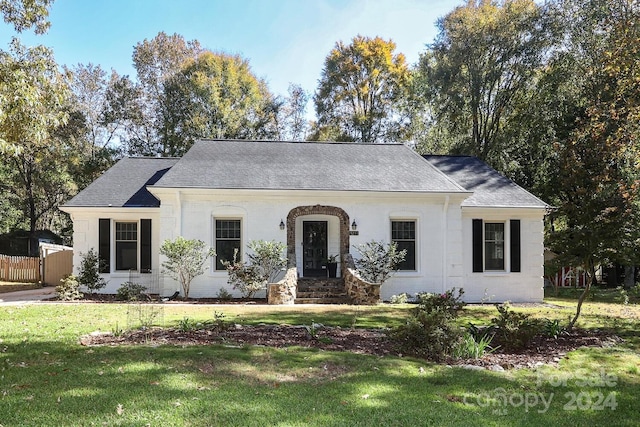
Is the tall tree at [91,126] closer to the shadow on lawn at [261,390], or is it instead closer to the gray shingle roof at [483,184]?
the gray shingle roof at [483,184]

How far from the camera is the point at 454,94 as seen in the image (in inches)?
1126

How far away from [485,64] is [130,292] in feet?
78.4

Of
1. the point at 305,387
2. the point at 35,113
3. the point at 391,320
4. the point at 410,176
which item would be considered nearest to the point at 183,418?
the point at 305,387

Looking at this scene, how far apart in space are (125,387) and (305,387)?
2.00 m

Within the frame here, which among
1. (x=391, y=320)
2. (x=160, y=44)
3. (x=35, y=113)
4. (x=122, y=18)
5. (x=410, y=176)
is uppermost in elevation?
(x=160, y=44)

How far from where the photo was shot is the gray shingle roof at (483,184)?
16.5 meters

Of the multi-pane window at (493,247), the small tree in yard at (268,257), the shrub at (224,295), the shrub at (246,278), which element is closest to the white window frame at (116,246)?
the shrub at (224,295)

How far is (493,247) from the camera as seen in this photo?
16.7 meters

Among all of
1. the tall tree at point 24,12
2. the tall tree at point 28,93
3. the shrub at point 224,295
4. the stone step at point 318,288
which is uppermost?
the tall tree at point 24,12

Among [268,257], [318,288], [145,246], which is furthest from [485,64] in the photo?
[145,246]

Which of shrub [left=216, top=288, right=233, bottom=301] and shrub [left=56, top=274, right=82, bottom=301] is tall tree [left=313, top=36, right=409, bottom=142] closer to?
shrub [left=216, top=288, right=233, bottom=301]

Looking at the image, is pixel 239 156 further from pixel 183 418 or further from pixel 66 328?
pixel 183 418

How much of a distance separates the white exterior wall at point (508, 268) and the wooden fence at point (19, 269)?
793 inches

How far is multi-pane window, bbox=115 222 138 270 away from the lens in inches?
646
